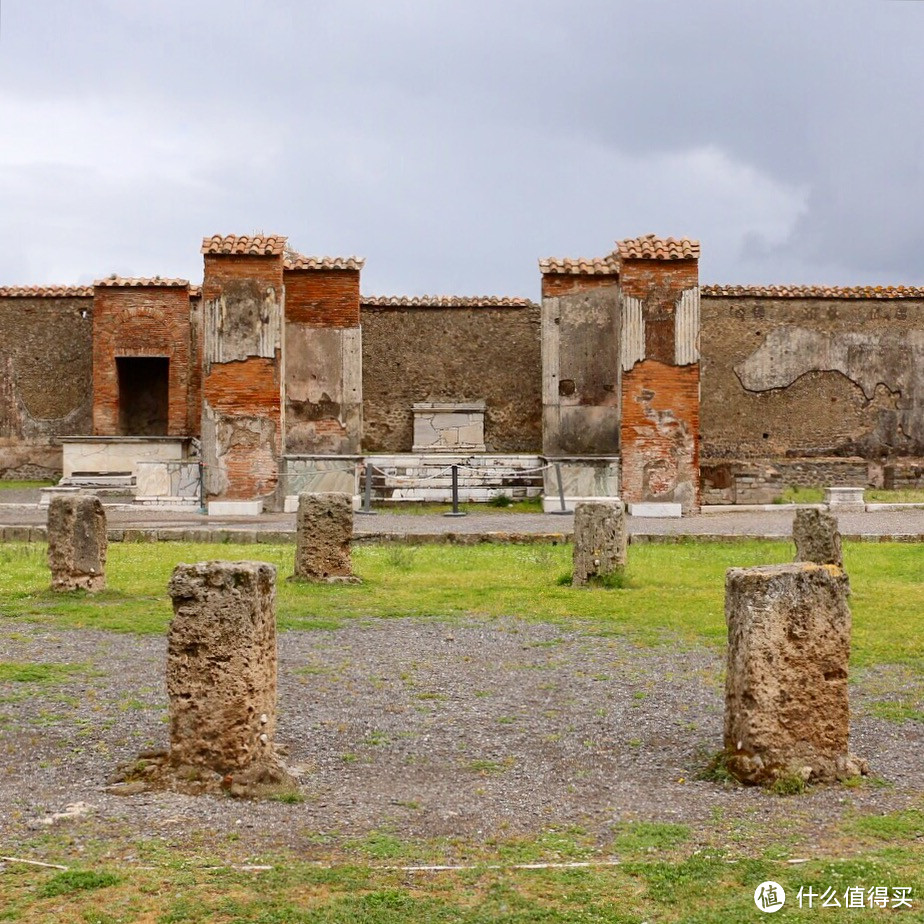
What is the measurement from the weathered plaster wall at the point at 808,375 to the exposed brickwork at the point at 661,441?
7626mm

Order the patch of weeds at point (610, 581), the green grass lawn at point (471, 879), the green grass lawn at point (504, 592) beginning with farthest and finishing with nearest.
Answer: the patch of weeds at point (610, 581), the green grass lawn at point (504, 592), the green grass lawn at point (471, 879)

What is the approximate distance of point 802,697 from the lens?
4172mm

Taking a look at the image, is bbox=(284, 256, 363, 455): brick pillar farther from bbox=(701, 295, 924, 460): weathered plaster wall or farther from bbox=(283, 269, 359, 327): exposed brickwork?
bbox=(701, 295, 924, 460): weathered plaster wall

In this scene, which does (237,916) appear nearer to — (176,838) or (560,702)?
(176,838)

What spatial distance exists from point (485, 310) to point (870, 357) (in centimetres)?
720

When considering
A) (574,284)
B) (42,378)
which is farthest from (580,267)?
(42,378)

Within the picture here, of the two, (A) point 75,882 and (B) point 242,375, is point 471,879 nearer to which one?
(A) point 75,882

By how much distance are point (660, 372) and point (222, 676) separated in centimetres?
1253

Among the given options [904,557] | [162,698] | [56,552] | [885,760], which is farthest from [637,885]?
[904,557]

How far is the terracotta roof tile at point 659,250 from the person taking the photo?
16.1m

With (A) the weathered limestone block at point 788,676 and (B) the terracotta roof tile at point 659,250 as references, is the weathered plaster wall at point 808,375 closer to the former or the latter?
(B) the terracotta roof tile at point 659,250

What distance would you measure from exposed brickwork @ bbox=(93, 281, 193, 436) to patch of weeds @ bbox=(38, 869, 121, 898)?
60.1 feet

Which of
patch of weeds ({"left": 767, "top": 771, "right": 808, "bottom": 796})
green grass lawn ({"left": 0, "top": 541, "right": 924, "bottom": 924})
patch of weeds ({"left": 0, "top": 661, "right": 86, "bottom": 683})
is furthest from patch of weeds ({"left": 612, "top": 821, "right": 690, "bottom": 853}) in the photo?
patch of weeds ({"left": 0, "top": 661, "right": 86, "bottom": 683})

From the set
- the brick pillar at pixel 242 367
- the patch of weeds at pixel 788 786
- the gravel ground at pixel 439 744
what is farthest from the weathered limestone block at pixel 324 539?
the brick pillar at pixel 242 367
